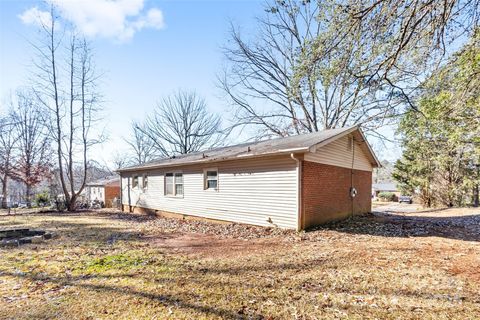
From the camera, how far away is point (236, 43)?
806 inches

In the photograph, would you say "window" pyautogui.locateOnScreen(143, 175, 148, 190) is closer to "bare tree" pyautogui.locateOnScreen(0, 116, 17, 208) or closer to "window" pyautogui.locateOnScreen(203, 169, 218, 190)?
"window" pyautogui.locateOnScreen(203, 169, 218, 190)

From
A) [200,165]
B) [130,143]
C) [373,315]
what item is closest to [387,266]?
[373,315]

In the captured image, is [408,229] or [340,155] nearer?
[408,229]

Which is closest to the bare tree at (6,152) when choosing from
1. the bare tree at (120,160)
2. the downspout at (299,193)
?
the bare tree at (120,160)

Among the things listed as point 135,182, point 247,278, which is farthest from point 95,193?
point 247,278

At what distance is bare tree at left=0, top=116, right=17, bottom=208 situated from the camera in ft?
76.6

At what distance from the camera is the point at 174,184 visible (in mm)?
13523

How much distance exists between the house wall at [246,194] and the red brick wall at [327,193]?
0.49 metres

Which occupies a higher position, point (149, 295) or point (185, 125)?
point (185, 125)

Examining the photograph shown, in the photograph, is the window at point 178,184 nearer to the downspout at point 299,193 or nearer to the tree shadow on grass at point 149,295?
the downspout at point 299,193

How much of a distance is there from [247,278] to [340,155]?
25.0 feet

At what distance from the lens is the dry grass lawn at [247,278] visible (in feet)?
10.8

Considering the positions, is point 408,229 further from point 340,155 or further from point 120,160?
point 120,160

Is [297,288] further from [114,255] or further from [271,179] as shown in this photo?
[271,179]
